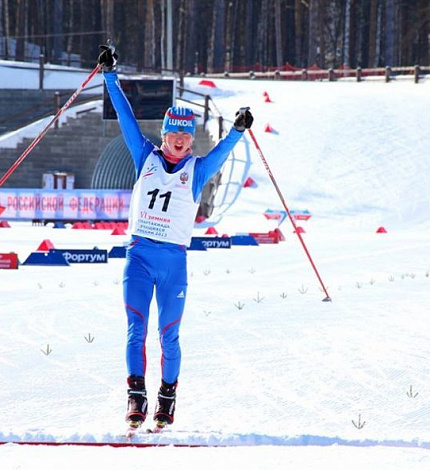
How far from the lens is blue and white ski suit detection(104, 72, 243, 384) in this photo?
6.15 metres

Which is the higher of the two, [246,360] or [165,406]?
[165,406]

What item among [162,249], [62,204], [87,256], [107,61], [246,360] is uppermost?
[107,61]

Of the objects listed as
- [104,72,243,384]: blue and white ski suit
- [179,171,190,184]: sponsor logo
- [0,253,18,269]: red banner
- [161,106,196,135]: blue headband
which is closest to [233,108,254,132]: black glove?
[104,72,243,384]: blue and white ski suit

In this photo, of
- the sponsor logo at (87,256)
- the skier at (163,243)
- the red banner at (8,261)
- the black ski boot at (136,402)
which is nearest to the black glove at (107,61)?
the skier at (163,243)

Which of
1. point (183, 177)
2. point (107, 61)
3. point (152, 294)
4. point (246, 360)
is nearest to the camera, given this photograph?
point (152, 294)

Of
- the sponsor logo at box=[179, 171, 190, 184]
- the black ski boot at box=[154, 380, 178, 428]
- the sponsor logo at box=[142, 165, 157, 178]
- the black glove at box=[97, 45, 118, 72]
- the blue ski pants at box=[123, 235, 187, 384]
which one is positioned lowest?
the black ski boot at box=[154, 380, 178, 428]

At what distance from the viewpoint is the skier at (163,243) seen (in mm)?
6137

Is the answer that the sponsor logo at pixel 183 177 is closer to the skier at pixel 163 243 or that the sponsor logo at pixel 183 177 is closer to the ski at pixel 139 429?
the skier at pixel 163 243

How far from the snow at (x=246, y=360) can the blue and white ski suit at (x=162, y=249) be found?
51cm

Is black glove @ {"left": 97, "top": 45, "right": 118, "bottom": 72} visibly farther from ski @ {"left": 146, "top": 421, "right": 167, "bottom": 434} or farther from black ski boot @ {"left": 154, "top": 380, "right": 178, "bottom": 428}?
ski @ {"left": 146, "top": 421, "right": 167, "bottom": 434}

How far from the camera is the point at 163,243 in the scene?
6238 mm

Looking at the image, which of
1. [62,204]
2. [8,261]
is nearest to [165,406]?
[8,261]

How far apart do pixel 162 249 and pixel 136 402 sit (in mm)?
906

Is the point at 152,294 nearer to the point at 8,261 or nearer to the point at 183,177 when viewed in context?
the point at 183,177
